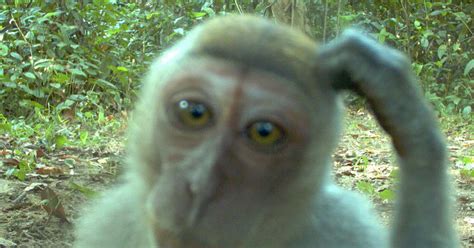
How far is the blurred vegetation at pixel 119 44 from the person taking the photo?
7559 millimetres

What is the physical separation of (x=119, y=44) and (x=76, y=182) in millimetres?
4206

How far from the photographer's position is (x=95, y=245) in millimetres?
2988

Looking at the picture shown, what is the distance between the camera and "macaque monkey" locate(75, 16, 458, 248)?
2.24 meters

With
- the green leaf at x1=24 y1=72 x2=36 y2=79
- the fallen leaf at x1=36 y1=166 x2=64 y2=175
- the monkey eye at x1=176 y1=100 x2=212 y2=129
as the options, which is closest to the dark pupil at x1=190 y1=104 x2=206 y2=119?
the monkey eye at x1=176 y1=100 x2=212 y2=129

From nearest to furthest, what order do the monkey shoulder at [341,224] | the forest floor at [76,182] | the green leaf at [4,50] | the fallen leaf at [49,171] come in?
1. the monkey shoulder at [341,224]
2. the forest floor at [76,182]
3. the fallen leaf at [49,171]
4. the green leaf at [4,50]

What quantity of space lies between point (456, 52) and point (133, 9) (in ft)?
14.5

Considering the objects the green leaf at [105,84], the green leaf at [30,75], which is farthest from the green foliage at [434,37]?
the green leaf at [30,75]

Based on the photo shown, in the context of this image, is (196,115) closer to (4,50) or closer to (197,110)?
(197,110)

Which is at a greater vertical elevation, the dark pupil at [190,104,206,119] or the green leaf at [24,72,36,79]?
the dark pupil at [190,104,206,119]

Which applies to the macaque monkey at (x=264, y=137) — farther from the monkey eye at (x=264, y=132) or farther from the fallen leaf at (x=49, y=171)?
the fallen leaf at (x=49, y=171)

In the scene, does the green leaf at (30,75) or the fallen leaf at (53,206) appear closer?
the fallen leaf at (53,206)

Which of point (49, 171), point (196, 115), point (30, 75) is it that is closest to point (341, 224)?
point (196, 115)

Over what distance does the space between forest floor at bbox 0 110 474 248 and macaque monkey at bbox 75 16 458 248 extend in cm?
96

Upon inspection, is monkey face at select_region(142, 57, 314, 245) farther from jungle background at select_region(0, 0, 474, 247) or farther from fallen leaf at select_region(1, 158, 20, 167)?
fallen leaf at select_region(1, 158, 20, 167)
